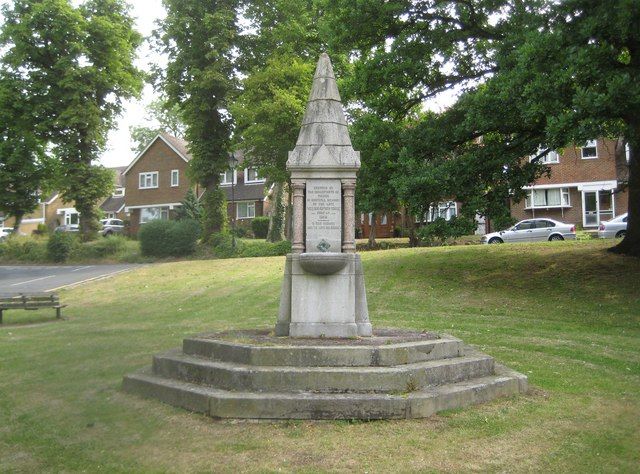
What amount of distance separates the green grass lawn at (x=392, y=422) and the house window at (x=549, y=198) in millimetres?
20862

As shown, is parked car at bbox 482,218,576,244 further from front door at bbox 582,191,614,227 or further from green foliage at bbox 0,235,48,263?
green foliage at bbox 0,235,48,263

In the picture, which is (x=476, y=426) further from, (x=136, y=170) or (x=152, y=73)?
(x=136, y=170)

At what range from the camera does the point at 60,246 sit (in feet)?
126

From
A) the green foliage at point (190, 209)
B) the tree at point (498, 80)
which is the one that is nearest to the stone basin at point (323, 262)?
the tree at point (498, 80)

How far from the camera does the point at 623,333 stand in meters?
13.0

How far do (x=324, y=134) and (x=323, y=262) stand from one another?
7.42 feet

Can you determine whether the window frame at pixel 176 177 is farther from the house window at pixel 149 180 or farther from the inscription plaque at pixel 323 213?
the inscription plaque at pixel 323 213

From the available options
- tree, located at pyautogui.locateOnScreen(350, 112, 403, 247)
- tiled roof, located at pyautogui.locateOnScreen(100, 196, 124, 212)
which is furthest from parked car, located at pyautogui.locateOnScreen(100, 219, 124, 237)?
tree, located at pyautogui.locateOnScreen(350, 112, 403, 247)

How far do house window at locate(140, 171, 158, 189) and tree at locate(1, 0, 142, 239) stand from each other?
14.7m

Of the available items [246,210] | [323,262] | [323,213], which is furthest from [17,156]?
[323,262]

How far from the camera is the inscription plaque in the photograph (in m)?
9.40

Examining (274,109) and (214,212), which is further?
(214,212)

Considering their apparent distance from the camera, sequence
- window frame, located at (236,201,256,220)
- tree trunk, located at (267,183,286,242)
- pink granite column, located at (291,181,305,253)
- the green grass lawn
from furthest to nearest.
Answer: window frame, located at (236,201,256,220)
tree trunk, located at (267,183,286,242)
pink granite column, located at (291,181,305,253)
the green grass lawn

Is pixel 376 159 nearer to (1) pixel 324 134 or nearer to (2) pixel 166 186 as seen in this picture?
(1) pixel 324 134
